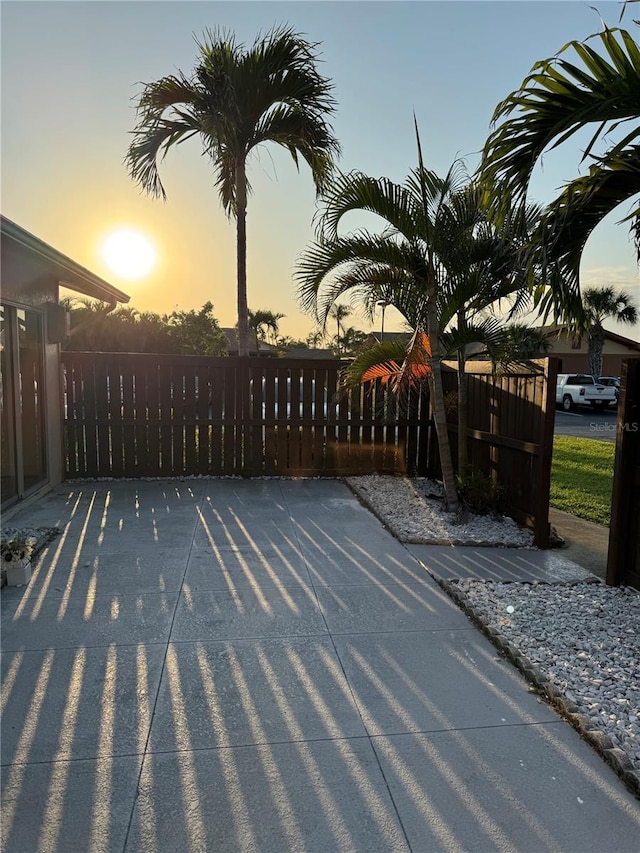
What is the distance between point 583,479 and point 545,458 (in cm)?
417

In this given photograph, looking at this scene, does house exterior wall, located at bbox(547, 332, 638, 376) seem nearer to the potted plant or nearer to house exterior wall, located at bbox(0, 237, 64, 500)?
house exterior wall, located at bbox(0, 237, 64, 500)

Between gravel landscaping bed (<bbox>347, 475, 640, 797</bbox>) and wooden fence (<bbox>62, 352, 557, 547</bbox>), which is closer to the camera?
gravel landscaping bed (<bbox>347, 475, 640, 797</bbox>)

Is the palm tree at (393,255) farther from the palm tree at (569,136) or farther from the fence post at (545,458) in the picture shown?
the palm tree at (569,136)

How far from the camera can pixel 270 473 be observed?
7.66 metres

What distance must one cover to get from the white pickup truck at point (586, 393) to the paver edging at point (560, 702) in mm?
20821

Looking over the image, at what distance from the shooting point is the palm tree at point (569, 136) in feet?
8.66

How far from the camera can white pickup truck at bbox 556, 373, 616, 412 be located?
22.3 m

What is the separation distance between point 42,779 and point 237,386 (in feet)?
19.1

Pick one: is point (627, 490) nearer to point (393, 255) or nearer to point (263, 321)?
point (393, 255)

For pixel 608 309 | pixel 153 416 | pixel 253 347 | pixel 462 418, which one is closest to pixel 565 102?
pixel 462 418

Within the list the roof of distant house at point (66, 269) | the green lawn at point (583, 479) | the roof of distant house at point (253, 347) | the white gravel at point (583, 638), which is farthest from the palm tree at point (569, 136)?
the roof of distant house at point (253, 347)

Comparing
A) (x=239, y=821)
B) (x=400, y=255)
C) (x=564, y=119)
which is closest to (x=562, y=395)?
(x=400, y=255)

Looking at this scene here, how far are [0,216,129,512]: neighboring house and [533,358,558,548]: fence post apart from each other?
438cm

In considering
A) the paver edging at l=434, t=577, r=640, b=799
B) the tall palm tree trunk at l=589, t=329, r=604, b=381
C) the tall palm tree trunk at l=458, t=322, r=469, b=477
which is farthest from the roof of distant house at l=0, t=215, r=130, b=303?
the tall palm tree trunk at l=589, t=329, r=604, b=381
